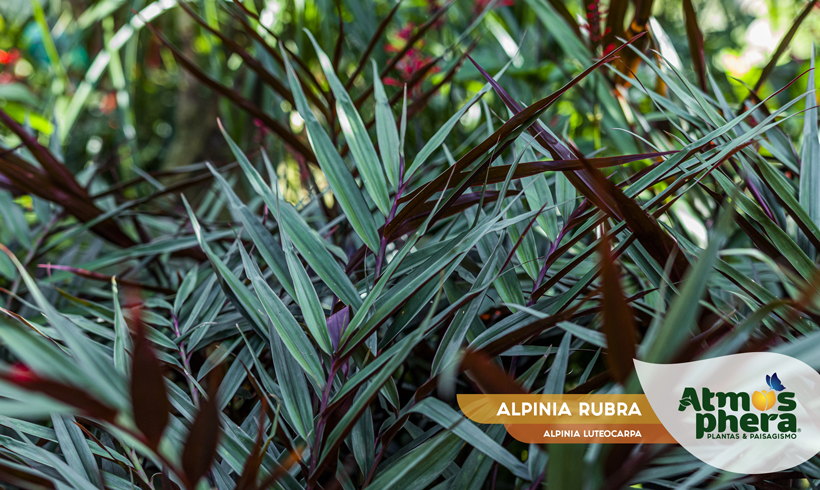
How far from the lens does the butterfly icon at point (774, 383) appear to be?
19cm

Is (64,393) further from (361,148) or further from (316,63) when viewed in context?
(316,63)

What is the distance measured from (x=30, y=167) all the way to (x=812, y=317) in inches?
24.0

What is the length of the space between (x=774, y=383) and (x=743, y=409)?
0.05 feet

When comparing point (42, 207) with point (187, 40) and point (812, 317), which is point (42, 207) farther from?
point (187, 40)

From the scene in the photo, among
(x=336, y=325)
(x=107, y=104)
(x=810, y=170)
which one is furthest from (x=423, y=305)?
(x=107, y=104)

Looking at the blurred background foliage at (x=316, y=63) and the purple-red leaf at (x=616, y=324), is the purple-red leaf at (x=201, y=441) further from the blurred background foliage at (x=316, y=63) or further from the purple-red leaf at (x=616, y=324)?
the blurred background foliage at (x=316, y=63)

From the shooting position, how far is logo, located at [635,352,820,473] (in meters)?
0.17

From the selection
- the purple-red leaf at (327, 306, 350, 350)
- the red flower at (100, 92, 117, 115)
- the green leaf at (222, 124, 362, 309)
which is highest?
the red flower at (100, 92, 117, 115)

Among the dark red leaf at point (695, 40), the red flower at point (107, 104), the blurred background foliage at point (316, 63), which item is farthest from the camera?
the red flower at point (107, 104)

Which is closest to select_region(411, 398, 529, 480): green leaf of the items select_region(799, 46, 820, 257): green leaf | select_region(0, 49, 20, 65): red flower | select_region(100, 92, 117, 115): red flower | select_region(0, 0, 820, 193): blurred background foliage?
select_region(799, 46, 820, 257): green leaf

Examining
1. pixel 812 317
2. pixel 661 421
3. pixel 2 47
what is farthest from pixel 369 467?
pixel 2 47

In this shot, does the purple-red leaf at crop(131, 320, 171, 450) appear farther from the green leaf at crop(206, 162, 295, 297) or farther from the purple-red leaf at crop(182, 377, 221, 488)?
the green leaf at crop(206, 162, 295, 297)

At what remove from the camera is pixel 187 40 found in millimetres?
1151

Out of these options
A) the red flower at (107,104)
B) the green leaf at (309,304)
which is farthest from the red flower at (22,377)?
the red flower at (107,104)
